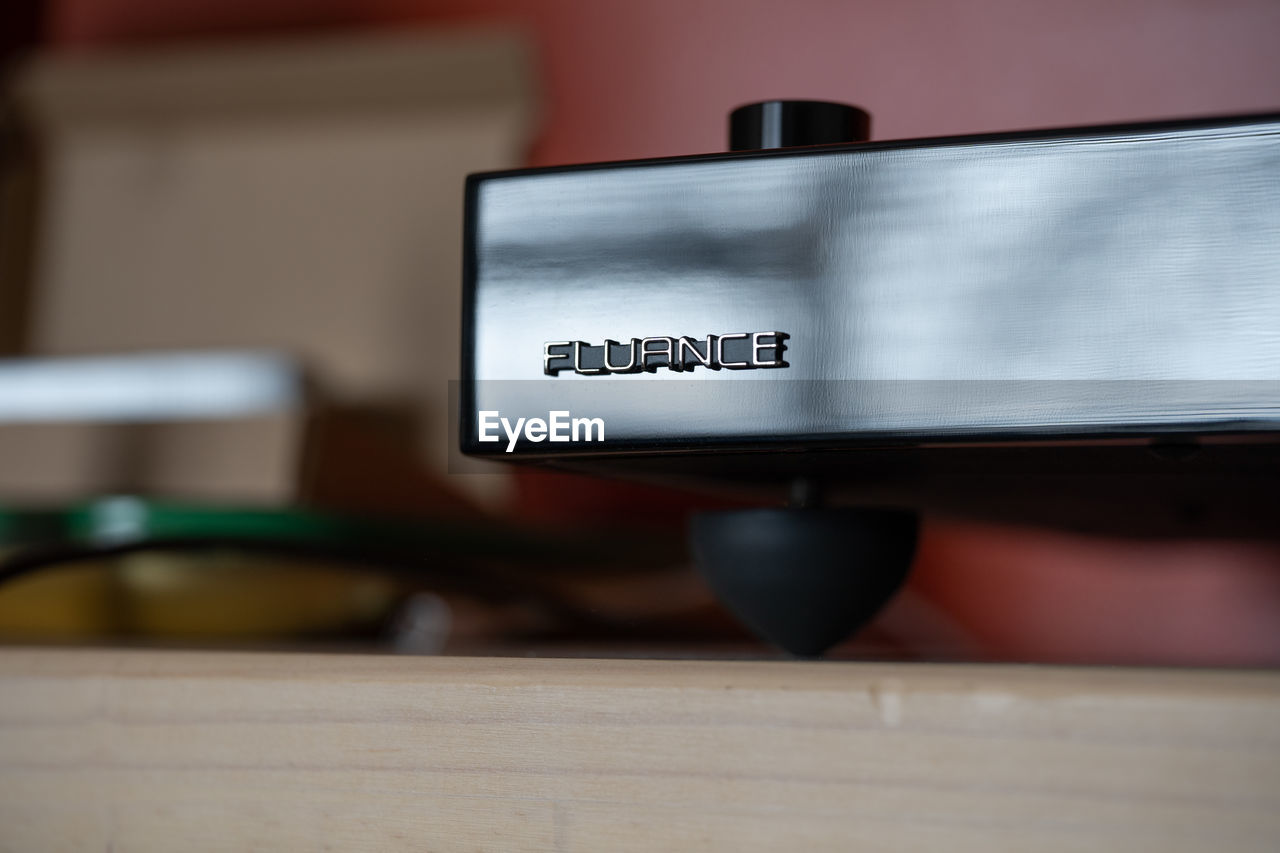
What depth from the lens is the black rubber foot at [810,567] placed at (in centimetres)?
28

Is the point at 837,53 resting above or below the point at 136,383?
above

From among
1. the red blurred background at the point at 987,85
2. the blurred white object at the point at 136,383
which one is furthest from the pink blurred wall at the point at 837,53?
the blurred white object at the point at 136,383

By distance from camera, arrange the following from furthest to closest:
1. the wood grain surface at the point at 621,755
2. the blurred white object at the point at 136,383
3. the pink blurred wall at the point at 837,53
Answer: the blurred white object at the point at 136,383
the pink blurred wall at the point at 837,53
the wood grain surface at the point at 621,755

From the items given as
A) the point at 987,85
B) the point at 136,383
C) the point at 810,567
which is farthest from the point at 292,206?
the point at 810,567

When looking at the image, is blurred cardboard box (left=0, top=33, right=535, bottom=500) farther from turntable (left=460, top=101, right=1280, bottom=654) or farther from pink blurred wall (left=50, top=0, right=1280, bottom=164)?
turntable (left=460, top=101, right=1280, bottom=654)

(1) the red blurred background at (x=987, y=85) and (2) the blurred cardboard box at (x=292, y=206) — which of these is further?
(2) the blurred cardboard box at (x=292, y=206)

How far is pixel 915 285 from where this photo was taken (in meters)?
0.21

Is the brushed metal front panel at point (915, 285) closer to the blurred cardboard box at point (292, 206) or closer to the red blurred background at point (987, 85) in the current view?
the red blurred background at point (987, 85)

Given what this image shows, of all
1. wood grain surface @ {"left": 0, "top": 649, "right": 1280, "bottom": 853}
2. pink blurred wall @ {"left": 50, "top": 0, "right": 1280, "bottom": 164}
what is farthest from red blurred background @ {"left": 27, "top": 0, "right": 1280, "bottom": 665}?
wood grain surface @ {"left": 0, "top": 649, "right": 1280, "bottom": 853}

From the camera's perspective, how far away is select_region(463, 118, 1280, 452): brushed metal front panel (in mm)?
199

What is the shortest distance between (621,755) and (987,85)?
324mm

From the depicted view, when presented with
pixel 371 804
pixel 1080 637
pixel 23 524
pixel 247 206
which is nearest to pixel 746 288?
pixel 371 804
